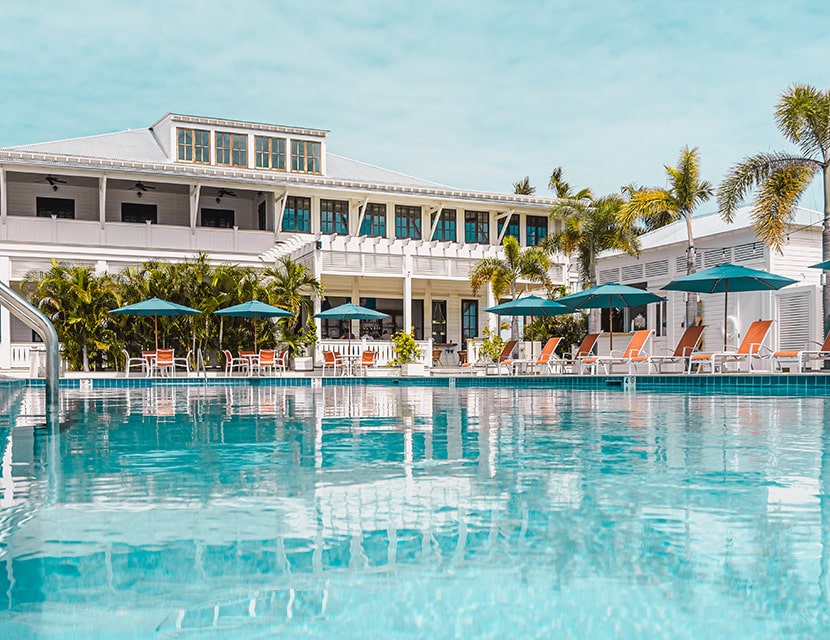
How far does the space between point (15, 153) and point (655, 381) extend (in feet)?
63.3

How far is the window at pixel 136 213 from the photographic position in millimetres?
26750

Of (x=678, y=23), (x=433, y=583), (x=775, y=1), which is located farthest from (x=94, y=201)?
(x=433, y=583)

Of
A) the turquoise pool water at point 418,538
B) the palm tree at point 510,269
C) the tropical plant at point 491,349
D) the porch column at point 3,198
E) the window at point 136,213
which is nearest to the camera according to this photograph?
the turquoise pool water at point 418,538

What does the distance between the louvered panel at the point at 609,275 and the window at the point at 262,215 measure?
1178cm

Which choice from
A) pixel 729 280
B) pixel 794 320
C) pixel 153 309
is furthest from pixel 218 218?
pixel 794 320

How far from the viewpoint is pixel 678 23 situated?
65.9 feet

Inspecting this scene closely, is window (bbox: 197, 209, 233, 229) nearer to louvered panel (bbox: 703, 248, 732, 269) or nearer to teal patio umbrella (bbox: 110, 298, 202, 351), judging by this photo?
teal patio umbrella (bbox: 110, 298, 202, 351)

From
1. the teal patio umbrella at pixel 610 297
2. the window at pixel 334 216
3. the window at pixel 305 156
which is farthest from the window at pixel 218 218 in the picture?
the teal patio umbrella at pixel 610 297

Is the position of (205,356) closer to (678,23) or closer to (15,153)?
(15,153)

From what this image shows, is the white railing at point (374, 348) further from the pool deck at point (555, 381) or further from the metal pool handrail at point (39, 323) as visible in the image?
the metal pool handrail at point (39, 323)

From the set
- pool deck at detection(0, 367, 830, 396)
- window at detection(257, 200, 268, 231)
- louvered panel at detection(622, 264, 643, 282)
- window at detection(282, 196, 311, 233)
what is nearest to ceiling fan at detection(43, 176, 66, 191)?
window at detection(257, 200, 268, 231)

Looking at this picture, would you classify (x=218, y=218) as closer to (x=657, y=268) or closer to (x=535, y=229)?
(x=535, y=229)

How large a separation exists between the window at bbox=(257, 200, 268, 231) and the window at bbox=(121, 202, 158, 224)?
3593mm

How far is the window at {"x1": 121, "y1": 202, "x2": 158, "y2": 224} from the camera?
2675 centimetres
